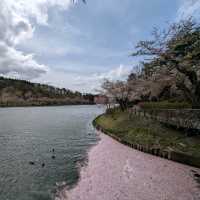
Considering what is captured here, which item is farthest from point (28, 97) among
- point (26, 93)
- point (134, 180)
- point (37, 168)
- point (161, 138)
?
point (134, 180)

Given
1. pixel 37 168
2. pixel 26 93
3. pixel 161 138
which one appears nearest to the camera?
pixel 37 168

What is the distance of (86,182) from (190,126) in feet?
23.9

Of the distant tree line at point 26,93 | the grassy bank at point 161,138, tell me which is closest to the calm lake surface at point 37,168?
the grassy bank at point 161,138

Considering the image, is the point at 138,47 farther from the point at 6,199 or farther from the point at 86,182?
the point at 6,199

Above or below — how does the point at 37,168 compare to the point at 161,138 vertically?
below

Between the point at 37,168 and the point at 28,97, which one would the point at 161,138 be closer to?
the point at 37,168

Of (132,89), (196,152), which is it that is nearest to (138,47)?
(196,152)

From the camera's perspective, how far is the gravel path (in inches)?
242

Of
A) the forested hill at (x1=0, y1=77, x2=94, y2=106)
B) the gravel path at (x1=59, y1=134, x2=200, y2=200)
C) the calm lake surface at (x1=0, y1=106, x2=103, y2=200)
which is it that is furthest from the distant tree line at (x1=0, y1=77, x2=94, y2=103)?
the gravel path at (x1=59, y1=134, x2=200, y2=200)

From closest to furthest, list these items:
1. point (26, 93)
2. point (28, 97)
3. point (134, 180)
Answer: point (134, 180)
point (28, 97)
point (26, 93)

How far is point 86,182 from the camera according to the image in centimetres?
729

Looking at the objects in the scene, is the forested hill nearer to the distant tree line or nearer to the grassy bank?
the distant tree line

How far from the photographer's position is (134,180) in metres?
7.32

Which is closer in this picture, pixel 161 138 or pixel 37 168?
pixel 37 168
